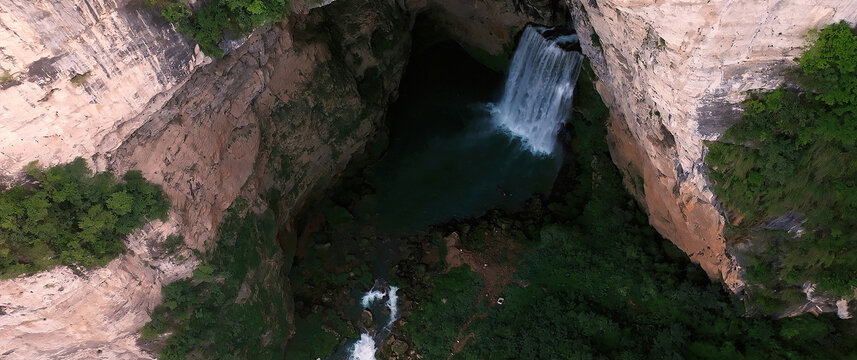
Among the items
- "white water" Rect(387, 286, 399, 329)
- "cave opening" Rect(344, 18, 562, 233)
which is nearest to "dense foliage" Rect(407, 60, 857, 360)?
"white water" Rect(387, 286, 399, 329)

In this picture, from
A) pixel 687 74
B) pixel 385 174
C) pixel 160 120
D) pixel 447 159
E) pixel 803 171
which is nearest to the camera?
pixel 687 74

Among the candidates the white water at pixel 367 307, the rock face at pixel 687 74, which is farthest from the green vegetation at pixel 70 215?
the rock face at pixel 687 74

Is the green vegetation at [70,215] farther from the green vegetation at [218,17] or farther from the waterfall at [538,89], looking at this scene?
the waterfall at [538,89]

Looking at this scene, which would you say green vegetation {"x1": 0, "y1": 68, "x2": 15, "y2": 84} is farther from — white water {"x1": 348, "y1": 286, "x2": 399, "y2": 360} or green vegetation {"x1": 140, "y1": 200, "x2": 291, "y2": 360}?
white water {"x1": 348, "y1": 286, "x2": 399, "y2": 360}

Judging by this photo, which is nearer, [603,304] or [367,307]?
[603,304]

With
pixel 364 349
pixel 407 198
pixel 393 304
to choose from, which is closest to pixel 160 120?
pixel 393 304

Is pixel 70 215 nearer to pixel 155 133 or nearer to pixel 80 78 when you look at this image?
pixel 155 133
